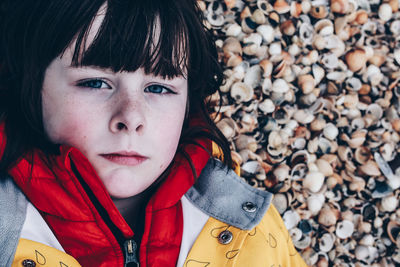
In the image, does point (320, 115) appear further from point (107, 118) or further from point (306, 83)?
point (107, 118)

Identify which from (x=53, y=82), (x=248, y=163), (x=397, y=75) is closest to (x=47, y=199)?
(x=53, y=82)

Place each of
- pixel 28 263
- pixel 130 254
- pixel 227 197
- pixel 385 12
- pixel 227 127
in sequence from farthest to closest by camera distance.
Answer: pixel 385 12 < pixel 227 127 < pixel 227 197 < pixel 130 254 < pixel 28 263

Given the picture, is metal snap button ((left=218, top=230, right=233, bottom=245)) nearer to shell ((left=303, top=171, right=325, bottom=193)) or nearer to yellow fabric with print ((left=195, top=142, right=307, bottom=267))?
yellow fabric with print ((left=195, top=142, right=307, bottom=267))

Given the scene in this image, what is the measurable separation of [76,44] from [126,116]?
0.55ft

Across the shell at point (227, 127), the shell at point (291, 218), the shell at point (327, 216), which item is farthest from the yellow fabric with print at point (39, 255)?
the shell at point (327, 216)

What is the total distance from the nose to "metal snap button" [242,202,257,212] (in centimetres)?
33

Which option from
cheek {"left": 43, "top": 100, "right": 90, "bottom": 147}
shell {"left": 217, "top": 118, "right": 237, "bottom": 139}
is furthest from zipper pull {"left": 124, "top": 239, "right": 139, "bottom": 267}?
shell {"left": 217, "top": 118, "right": 237, "bottom": 139}

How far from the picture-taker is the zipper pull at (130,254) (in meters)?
0.83

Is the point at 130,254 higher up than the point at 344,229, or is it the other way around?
the point at 130,254

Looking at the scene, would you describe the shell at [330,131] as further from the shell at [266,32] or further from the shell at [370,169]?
the shell at [266,32]

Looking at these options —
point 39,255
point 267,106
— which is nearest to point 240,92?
point 267,106

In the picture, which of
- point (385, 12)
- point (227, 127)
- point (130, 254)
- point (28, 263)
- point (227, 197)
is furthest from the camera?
point (385, 12)

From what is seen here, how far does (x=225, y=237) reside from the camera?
880mm

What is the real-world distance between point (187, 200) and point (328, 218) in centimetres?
65
